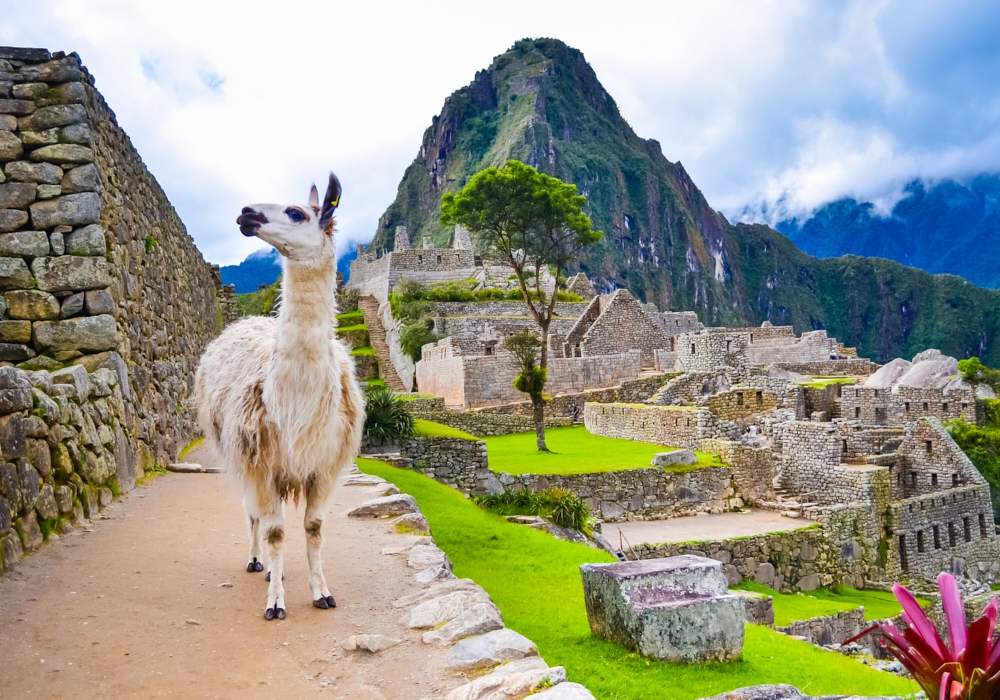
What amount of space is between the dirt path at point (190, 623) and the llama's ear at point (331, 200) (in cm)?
187

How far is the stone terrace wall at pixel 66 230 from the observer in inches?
240

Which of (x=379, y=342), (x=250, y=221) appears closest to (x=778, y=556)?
(x=250, y=221)

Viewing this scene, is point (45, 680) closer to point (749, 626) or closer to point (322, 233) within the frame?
point (322, 233)

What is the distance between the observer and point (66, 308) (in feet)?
20.4

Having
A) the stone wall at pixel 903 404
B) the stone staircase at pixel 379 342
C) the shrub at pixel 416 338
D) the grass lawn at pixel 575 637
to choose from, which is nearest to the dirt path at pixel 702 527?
the grass lawn at pixel 575 637

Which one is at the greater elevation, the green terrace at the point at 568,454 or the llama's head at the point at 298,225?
the llama's head at the point at 298,225

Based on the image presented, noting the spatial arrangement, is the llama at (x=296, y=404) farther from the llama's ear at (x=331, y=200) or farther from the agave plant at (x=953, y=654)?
the agave plant at (x=953, y=654)

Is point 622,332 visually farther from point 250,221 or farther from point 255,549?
point 250,221

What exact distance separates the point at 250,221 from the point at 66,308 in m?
3.60

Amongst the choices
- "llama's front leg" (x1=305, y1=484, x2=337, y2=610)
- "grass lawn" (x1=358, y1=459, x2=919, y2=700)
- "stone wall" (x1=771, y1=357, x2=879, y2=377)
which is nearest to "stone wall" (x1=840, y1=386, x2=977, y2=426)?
"stone wall" (x1=771, y1=357, x2=879, y2=377)

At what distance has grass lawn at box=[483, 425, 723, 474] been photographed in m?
13.8

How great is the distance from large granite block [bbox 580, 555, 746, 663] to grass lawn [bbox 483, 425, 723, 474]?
8.16 m

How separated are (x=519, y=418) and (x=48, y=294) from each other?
1612 centimetres

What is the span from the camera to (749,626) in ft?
22.8
